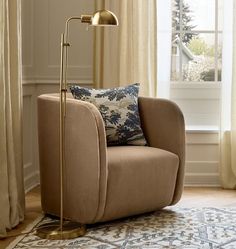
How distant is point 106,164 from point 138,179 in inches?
12.1

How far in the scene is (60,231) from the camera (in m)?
3.22

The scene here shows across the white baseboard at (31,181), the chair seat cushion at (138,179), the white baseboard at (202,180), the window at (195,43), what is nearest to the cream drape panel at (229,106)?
the white baseboard at (202,180)

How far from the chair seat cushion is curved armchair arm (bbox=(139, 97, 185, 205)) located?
0.24 feet

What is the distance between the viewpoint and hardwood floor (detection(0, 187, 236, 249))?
12.6 ft

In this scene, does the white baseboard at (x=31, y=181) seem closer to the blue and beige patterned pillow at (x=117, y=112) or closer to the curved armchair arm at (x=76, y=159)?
the curved armchair arm at (x=76, y=159)

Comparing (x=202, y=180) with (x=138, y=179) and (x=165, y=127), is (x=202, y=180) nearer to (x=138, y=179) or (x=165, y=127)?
(x=165, y=127)

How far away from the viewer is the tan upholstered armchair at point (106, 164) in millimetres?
3254

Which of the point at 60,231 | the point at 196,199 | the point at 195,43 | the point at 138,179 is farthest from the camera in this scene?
the point at 195,43

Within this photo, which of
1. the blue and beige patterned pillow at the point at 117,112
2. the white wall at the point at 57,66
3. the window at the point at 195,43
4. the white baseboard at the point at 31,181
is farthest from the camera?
the window at the point at 195,43

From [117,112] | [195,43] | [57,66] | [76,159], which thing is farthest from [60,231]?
[195,43]

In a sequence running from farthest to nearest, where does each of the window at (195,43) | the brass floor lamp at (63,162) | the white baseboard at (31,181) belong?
the window at (195,43) → the white baseboard at (31,181) → the brass floor lamp at (63,162)

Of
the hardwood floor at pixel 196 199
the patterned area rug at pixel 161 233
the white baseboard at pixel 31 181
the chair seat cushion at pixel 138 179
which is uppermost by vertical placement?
the chair seat cushion at pixel 138 179

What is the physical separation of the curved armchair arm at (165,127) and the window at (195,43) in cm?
104

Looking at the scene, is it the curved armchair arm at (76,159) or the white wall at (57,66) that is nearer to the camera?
the curved armchair arm at (76,159)
